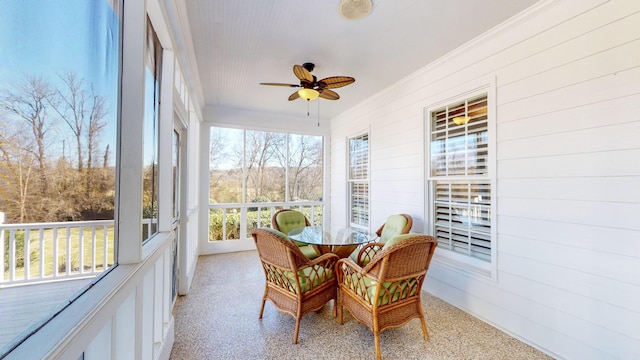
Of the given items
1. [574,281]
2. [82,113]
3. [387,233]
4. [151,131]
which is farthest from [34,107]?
[387,233]

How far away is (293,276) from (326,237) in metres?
1.02

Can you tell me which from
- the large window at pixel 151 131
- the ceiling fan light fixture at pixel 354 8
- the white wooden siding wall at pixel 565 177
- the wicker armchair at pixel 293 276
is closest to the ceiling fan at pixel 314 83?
the ceiling fan light fixture at pixel 354 8

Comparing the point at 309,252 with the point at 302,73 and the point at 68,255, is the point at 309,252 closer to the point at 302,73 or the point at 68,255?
the point at 302,73

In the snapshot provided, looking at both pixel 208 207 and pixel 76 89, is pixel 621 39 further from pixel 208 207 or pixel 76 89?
pixel 208 207

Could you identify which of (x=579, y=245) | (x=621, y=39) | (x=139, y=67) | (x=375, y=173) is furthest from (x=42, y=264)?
(x=375, y=173)

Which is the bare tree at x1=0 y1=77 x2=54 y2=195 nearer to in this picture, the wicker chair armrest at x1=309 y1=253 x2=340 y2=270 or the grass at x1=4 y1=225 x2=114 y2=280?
the grass at x1=4 y1=225 x2=114 y2=280

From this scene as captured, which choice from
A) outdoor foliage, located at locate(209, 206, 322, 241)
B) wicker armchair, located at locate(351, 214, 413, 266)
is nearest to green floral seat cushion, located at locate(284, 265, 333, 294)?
wicker armchair, located at locate(351, 214, 413, 266)

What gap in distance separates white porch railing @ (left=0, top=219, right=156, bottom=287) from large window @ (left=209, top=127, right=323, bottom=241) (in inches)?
160

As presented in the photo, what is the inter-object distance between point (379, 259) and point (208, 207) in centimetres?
400

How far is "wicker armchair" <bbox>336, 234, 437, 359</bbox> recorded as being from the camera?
2.00 meters

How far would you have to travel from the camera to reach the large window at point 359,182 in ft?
15.8

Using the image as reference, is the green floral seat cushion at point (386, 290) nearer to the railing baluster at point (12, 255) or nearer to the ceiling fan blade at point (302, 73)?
the railing baluster at point (12, 255)

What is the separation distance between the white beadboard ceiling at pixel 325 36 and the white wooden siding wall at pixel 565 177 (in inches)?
16.7

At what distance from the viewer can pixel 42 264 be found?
2.45 feet
